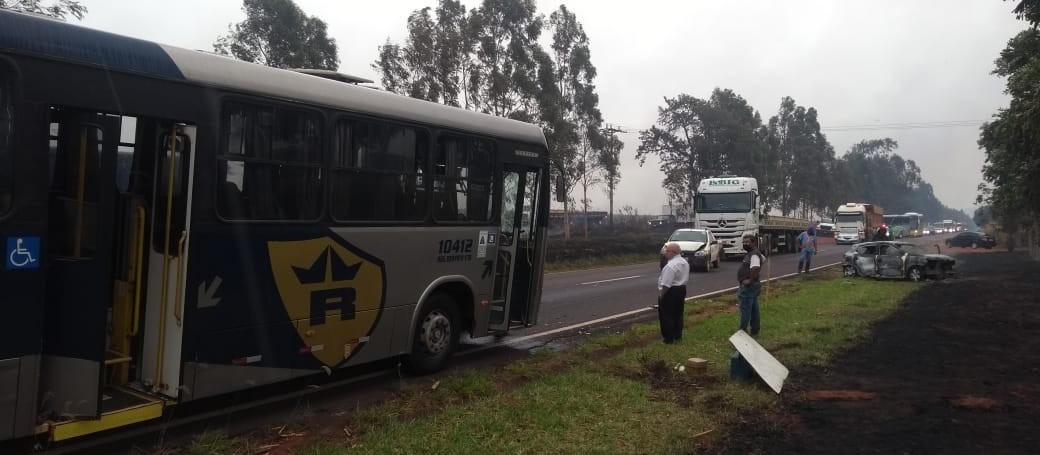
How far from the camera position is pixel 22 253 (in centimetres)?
430

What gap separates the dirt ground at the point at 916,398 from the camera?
5551mm

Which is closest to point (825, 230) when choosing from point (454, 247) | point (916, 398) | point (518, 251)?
point (518, 251)

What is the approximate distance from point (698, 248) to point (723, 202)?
248 inches

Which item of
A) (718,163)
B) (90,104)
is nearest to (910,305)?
(90,104)

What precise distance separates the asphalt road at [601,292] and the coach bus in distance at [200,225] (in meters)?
3.33

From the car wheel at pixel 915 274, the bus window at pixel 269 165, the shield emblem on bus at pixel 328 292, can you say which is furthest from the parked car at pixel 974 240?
the bus window at pixel 269 165

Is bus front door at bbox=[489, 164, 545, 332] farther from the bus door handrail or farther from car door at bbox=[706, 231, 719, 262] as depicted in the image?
car door at bbox=[706, 231, 719, 262]

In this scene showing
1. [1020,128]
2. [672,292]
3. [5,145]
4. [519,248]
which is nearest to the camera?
[5,145]

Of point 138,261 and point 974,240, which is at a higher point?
point 974,240

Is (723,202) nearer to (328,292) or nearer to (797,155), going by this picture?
(328,292)

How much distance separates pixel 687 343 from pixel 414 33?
18091 mm

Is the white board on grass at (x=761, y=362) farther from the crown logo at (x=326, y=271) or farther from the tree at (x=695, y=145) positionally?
the tree at (x=695, y=145)

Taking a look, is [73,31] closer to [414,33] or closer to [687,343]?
[687,343]

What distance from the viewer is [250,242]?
573cm
